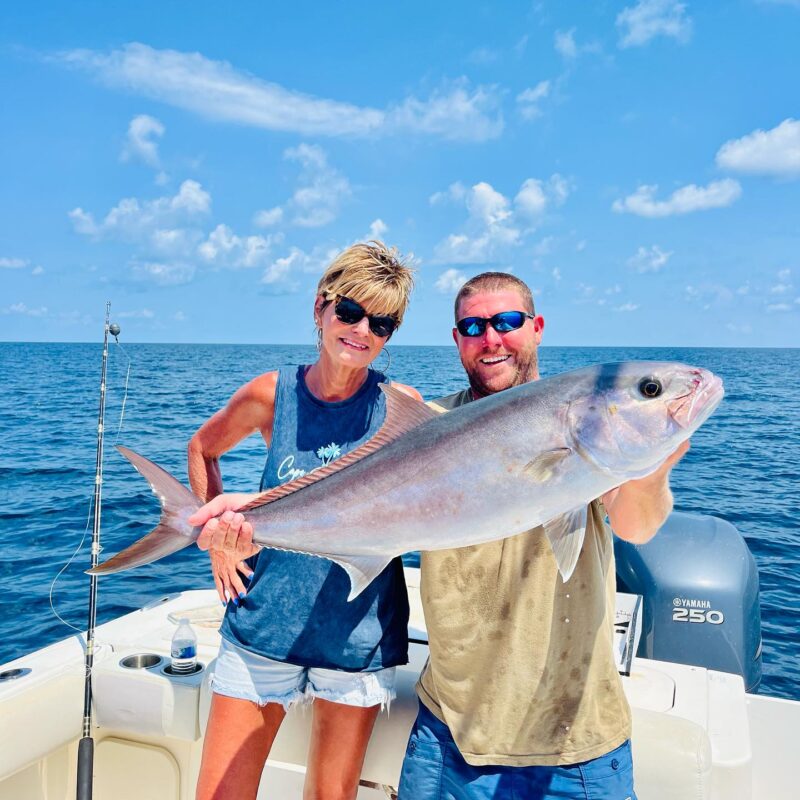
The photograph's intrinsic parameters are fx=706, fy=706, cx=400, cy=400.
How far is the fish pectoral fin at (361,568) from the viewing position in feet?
8.38

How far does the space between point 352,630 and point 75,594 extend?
756cm

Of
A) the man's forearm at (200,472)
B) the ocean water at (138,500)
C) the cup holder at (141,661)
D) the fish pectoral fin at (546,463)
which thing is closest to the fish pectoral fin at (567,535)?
the fish pectoral fin at (546,463)

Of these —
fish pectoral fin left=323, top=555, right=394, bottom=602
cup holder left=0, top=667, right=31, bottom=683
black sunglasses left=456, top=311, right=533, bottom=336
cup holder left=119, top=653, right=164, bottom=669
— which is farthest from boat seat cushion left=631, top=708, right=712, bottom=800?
cup holder left=0, top=667, right=31, bottom=683

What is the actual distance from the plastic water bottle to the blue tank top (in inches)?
36.4

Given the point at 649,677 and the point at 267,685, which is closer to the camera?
the point at 267,685

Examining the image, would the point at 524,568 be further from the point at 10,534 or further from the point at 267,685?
the point at 10,534

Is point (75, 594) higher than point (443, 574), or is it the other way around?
point (443, 574)

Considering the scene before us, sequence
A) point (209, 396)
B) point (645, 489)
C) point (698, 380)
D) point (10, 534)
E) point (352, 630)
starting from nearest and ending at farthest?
point (698, 380) < point (645, 489) < point (352, 630) < point (10, 534) < point (209, 396)

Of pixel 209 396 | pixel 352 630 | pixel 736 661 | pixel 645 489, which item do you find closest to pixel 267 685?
pixel 352 630

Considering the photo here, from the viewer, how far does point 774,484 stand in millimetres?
16844

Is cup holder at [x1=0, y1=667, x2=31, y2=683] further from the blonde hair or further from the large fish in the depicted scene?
the blonde hair

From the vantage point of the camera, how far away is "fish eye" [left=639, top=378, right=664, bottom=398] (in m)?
2.21

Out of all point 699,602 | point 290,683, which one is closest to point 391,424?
point 290,683

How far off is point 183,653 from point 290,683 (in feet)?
3.84
